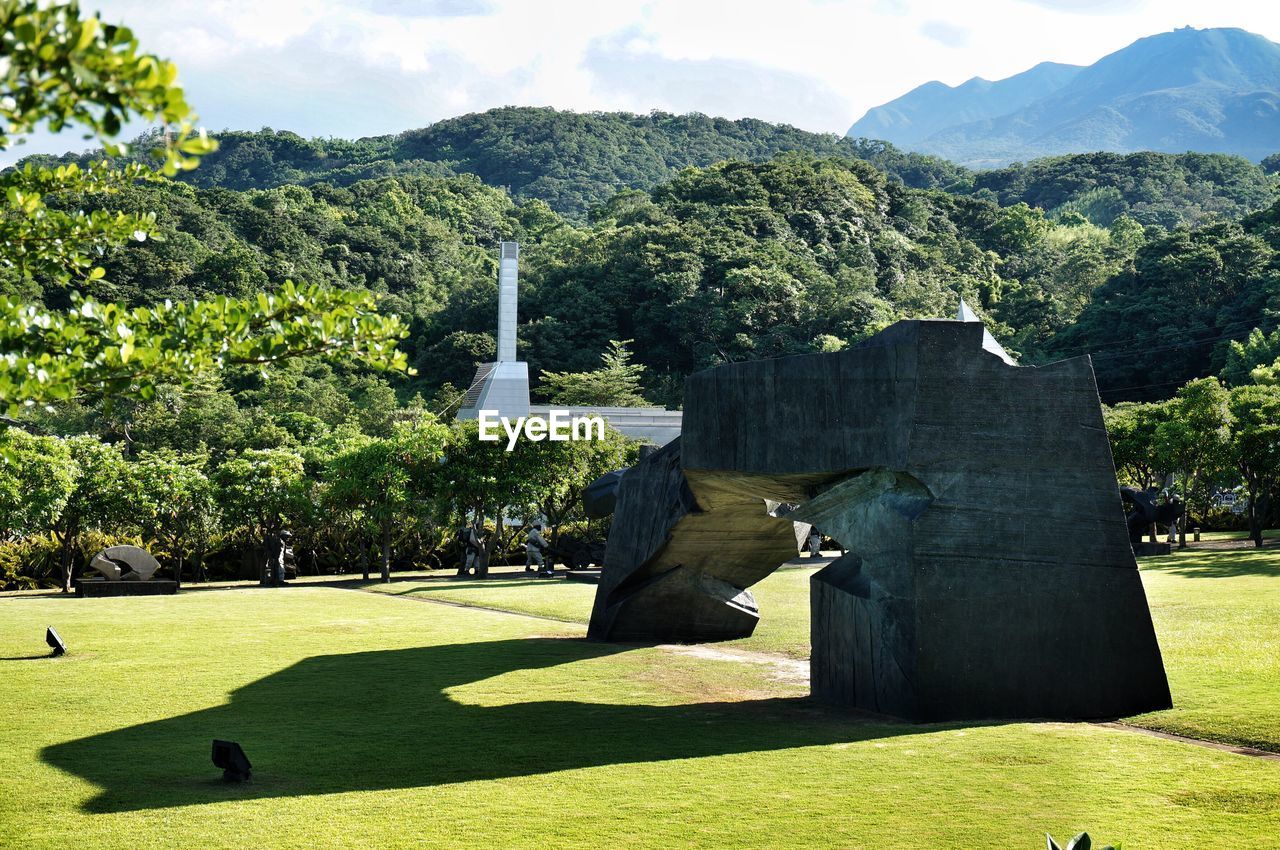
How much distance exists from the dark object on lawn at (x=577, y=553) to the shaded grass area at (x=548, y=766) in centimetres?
1475

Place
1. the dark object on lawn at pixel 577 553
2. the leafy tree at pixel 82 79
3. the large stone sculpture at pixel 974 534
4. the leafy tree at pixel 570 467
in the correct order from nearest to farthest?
the leafy tree at pixel 82 79 < the large stone sculpture at pixel 974 534 < the leafy tree at pixel 570 467 < the dark object on lawn at pixel 577 553

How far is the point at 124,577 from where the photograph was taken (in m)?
23.0

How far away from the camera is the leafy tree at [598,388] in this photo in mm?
52250

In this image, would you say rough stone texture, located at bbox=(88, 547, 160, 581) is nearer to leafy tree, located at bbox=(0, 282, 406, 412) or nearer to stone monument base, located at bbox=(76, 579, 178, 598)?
stone monument base, located at bbox=(76, 579, 178, 598)

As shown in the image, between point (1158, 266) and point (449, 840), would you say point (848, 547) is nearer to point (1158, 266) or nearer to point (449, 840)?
point (449, 840)

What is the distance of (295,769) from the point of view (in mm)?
7871

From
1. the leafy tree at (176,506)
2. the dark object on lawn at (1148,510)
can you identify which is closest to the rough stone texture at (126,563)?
the leafy tree at (176,506)

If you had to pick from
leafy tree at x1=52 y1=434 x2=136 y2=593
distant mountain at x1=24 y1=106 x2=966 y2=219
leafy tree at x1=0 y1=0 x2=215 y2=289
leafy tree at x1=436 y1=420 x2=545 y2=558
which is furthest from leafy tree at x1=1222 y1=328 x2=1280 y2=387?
distant mountain at x1=24 y1=106 x2=966 y2=219

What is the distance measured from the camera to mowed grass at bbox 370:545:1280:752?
888 centimetres

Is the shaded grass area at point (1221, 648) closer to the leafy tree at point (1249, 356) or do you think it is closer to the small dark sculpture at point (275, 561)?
the small dark sculpture at point (275, 561)

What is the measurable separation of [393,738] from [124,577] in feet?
53.6

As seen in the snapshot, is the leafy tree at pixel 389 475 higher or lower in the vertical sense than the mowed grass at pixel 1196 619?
higher

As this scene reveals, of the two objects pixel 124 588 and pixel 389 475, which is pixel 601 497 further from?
Answer: pixel 124 588

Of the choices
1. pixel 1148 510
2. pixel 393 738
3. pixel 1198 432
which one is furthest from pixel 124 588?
pixel 1198 432
